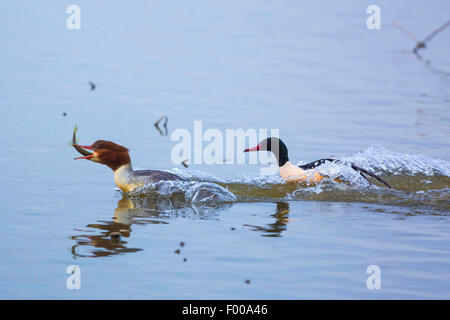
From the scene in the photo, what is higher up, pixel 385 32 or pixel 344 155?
pixel 385 32

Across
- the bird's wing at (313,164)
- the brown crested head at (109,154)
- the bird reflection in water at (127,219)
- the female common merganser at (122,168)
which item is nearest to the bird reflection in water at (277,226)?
the bird reflection in water at (127,219)

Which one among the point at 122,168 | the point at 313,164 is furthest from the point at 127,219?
the point at 313,164

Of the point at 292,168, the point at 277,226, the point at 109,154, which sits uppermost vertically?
the point at 109,154

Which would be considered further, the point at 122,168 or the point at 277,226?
the point at 122,168

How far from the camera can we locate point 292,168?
1142cm

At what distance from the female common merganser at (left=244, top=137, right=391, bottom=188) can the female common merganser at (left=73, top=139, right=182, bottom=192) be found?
1539mm

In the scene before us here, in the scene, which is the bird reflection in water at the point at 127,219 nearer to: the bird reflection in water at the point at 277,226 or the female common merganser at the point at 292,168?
the bird reflection in water at the point at 277,226

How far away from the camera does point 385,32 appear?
2428 centimetres

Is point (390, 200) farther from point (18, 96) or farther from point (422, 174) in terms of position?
point (18, 96)

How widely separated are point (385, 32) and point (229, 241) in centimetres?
1744

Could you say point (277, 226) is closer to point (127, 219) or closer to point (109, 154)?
point (127, 219)

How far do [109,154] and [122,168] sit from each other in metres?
0.25

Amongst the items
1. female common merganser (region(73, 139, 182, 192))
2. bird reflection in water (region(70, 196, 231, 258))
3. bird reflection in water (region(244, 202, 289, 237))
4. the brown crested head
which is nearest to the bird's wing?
bird reflection in water (region(244, 202, 289, 237))
